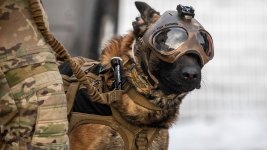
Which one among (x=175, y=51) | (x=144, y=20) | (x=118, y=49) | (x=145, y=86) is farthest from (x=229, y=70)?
(x=175, y=51)

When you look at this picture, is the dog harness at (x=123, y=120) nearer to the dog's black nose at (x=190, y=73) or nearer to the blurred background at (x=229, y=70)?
the dog's black nose at (x=190, y=73)

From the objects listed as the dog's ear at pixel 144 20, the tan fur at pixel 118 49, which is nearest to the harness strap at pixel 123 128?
the tan fur at pixel 118 49

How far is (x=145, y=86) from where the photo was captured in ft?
20.4

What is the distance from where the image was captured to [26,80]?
14.6ft

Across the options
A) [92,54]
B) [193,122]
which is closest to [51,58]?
[92,54]

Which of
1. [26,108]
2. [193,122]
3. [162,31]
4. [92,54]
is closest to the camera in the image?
[26,108]

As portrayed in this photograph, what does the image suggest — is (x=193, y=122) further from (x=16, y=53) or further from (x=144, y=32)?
(x=16, y=53)

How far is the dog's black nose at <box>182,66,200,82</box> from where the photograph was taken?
589cm

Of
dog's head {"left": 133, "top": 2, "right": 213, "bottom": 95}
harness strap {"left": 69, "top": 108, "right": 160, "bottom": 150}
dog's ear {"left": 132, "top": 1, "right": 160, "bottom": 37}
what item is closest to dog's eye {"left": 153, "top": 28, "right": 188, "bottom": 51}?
dog's head {"left": 133, "top": 2, "right": 213, "bottom": 95}

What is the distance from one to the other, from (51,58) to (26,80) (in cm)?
15

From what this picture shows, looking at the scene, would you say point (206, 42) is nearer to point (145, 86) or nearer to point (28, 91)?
point (145, 86)

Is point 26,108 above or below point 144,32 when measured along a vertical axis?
below

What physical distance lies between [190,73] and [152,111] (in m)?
0.43

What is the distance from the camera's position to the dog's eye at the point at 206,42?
6.01 meters
